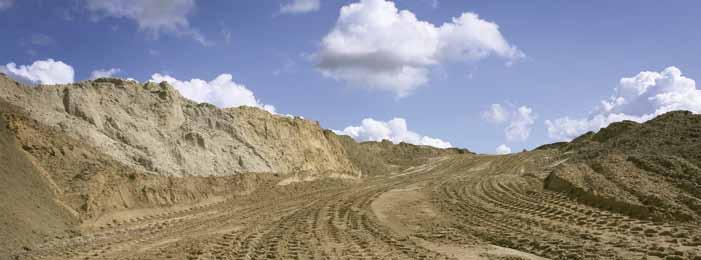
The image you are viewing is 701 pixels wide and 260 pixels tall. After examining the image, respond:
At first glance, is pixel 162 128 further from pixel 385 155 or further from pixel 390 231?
pixel 385 155

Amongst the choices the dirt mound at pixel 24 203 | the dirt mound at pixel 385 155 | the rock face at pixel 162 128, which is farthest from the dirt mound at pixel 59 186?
the dirt mound at pixel 385 155

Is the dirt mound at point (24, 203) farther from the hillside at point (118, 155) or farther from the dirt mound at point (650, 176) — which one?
the dirt mound at point (650, 176)

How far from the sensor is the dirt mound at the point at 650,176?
13910 millimetres

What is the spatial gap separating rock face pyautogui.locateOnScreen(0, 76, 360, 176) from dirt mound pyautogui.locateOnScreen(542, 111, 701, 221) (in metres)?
15.5

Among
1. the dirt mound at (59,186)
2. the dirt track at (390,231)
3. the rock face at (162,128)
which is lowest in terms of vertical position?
the dirt track at (390,231)

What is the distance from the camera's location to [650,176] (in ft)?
60.2

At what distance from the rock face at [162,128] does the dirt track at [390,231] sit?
4.01m

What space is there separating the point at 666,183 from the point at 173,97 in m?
22.3

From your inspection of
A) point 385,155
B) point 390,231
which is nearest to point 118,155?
point 390,231

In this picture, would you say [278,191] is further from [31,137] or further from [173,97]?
[31,137]

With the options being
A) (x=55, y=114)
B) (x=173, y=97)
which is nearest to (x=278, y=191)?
(x=173, y=97)

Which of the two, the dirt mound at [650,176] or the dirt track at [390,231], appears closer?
the dirt track at [390,231]

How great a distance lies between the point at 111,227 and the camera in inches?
571

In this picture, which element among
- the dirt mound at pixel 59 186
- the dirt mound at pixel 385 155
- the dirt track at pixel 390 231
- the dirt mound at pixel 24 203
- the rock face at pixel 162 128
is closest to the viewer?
the dirt track at pixel 390 231
